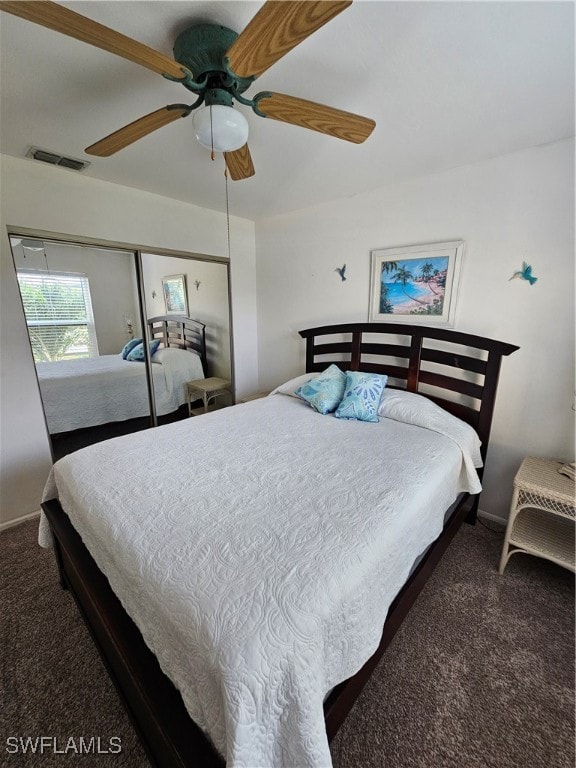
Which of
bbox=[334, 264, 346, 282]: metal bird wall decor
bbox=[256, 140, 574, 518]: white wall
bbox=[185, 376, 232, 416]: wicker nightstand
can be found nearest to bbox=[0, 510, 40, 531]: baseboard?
bbox=[185, 376, 232, 416]: wicker nightstand

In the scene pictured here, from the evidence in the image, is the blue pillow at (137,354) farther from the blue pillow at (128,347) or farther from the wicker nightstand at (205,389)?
the wicker nightstand at (205,389)

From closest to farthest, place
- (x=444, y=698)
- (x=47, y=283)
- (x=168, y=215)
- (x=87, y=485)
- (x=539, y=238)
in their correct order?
(x=444, y=698), (x=87, y=485), (x=539, y=238), (x=47, y=283), (x=168, y=215)

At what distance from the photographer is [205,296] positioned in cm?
319

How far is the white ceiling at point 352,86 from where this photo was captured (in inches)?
42.5

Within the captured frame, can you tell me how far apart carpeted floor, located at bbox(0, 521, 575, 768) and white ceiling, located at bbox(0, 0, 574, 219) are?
250cm

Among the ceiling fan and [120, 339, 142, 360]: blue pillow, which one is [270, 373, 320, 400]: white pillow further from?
the ceiling fan

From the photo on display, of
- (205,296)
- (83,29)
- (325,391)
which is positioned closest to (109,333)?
(205,296)

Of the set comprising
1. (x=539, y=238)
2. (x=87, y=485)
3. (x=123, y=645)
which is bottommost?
(x=123, y=645)

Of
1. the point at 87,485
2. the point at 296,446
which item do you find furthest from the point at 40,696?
the point at 296,446

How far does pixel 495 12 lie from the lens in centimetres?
105

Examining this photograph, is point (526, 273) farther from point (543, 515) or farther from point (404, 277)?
point (543, 515)

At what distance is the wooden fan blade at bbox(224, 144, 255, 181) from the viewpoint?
1582 millimetres

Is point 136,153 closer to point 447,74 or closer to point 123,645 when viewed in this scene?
point 447,74

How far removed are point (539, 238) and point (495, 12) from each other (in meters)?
1.26
